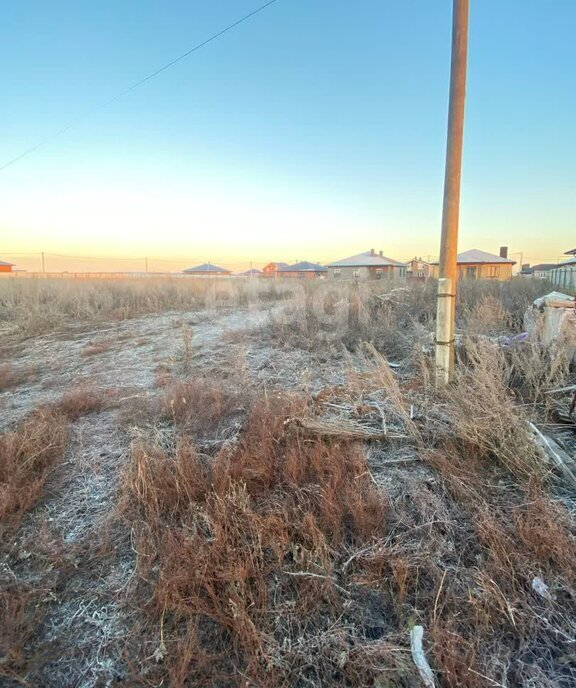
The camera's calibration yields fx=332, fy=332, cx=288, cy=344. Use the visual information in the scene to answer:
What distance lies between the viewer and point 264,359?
4777 mm

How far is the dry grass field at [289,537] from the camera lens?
1.16 m

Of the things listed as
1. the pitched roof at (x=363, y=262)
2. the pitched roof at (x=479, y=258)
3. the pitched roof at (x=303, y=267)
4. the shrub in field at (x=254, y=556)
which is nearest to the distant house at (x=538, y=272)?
the pitched roof at (x=479, y=258)

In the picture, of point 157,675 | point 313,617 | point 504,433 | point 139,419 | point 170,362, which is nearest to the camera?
point 157,675

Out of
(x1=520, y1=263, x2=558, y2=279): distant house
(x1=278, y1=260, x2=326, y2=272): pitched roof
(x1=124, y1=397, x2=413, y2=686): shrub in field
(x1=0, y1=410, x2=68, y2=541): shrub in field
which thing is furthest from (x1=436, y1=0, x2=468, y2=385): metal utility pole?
(x1=278, y1=260, x2=326, y2=272): pitched roof

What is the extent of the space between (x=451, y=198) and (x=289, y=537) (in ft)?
9.92

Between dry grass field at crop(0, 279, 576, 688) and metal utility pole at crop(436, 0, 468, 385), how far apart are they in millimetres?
348

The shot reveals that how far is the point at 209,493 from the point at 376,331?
430 cm

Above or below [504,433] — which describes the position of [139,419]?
below

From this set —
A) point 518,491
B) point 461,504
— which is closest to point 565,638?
point 461,504

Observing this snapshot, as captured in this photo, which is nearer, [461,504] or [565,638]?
[565,638]

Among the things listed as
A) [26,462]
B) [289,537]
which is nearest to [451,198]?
[289,537]

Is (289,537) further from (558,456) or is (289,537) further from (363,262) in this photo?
(363,262)

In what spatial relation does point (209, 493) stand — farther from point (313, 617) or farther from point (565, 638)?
point (565, 638)

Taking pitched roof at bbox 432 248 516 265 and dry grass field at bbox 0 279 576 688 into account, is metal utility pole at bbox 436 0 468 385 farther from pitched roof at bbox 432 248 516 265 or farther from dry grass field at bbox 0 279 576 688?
pitched roof at bbox 432 248 516 265
